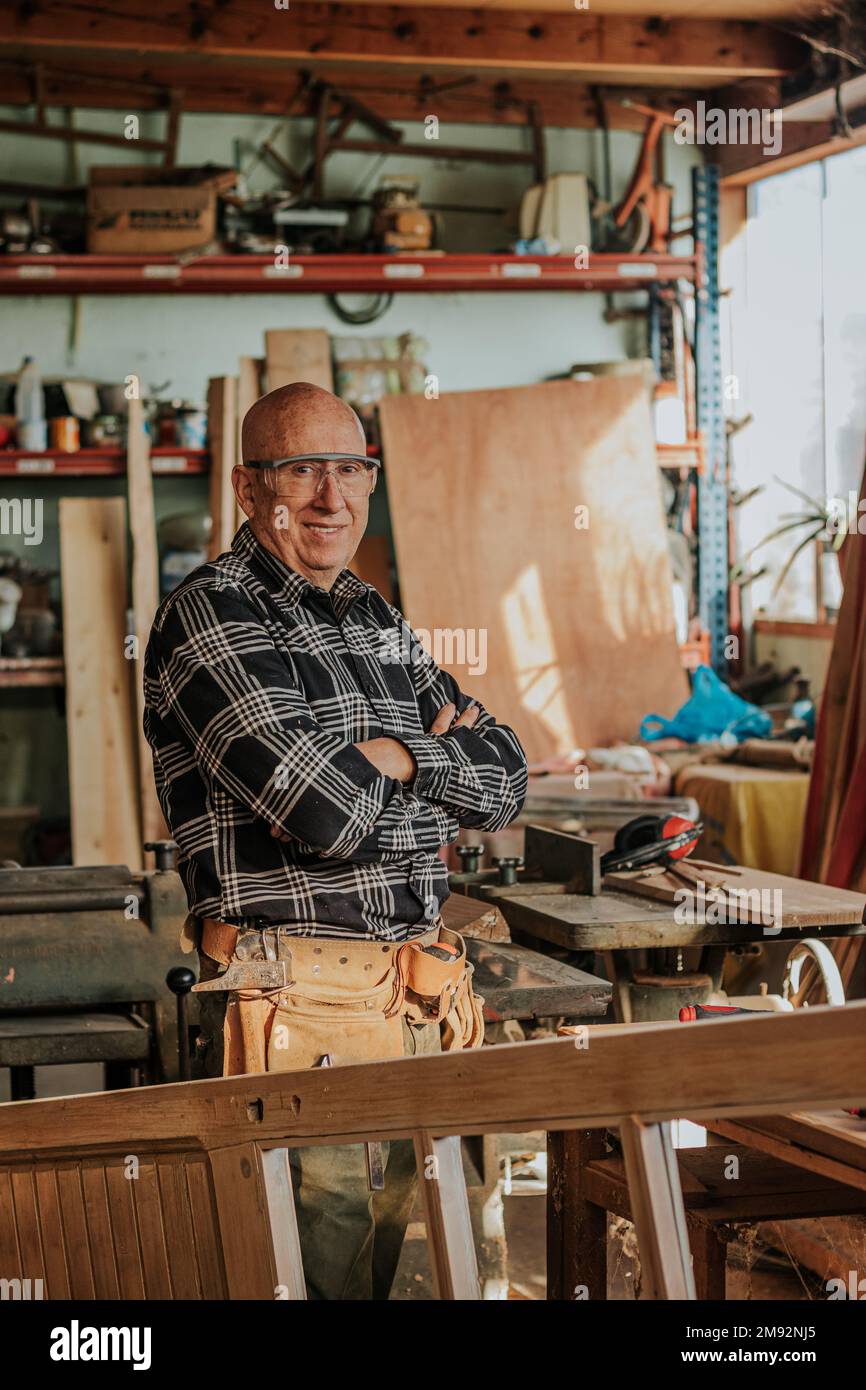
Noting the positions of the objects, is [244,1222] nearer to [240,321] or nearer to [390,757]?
[390,757]

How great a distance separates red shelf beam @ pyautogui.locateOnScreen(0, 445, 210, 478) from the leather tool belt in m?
4.30

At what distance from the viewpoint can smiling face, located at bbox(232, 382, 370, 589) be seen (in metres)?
2.36

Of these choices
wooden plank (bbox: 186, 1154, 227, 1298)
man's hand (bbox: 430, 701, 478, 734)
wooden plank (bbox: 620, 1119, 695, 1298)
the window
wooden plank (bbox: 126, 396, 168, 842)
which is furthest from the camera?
the window

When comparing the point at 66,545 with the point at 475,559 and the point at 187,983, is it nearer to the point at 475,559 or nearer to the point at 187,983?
the point at 475,559

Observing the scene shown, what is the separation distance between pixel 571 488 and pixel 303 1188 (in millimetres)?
4855

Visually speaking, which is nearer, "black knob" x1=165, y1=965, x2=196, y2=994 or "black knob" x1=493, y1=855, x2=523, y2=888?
"black knob" x1=165, y1=965, x2=196, y2=994

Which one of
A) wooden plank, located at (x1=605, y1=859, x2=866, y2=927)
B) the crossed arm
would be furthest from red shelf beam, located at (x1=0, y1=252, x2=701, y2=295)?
the crossed arm

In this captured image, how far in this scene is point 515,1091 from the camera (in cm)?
132

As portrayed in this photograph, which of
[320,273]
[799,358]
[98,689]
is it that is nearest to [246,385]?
[320,273]

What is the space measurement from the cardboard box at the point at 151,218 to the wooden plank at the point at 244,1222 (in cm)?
530

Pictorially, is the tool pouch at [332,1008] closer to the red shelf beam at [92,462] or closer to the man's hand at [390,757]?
the man's hand at [390,757]

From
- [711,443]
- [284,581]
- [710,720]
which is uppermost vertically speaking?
Answer: [711,443]

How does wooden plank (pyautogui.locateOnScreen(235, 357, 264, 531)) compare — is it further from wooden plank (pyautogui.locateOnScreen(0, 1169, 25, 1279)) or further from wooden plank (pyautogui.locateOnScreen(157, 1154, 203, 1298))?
wooden plank (pyautogui.locateOnScreen(157, 1154, 203, 1298))

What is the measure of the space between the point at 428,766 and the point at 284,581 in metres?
0.37
